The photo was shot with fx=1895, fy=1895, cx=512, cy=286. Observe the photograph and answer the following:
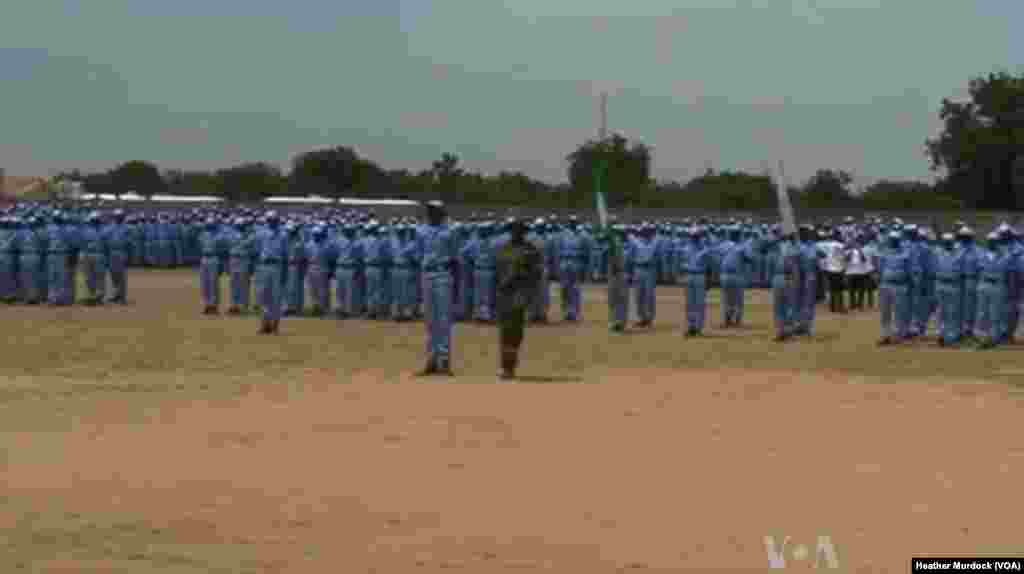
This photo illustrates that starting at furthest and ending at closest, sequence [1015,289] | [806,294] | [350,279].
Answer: [350,279] → [806,294] → [1015,289]

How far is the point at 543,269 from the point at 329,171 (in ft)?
216

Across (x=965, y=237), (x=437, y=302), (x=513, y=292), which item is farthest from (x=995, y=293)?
(x=437, y=302)

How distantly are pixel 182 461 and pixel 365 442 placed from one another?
171 cm

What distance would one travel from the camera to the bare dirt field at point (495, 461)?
34.4 feet

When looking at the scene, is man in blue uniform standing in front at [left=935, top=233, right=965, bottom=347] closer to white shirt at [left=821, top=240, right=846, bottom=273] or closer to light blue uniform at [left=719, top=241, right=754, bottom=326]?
light blue uniform at [left=719, top=241, right=754, bottom=326]

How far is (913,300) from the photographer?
2898cm

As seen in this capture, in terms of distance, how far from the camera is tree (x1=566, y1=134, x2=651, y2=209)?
76.9m

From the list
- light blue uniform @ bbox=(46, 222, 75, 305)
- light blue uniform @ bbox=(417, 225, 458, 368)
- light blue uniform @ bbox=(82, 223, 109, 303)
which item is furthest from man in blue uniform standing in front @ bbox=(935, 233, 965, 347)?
light blue uniform @ bbox=(46, 222, 75, 305)

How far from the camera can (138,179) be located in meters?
107

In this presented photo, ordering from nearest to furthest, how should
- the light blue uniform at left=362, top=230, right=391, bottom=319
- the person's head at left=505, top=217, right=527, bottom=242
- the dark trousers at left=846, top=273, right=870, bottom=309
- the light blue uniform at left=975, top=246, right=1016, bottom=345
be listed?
the person's head at left=505, top=217, right=527, bottom=242 < the light blue uniform at left=975, top=246, right=1016, bottom=345 < the light blue uniform at left=362, top=230, right=391, bottom=319 < the dark trousers at left=846, top=273, right=870, bottom=309

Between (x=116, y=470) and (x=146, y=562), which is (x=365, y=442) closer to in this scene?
(x=116, y=470)

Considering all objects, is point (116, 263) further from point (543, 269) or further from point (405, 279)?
point (543, 269)

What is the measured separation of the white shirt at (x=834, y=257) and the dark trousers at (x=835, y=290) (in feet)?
0.42

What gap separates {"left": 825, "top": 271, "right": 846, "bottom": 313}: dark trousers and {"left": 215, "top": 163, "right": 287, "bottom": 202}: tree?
5699cm
